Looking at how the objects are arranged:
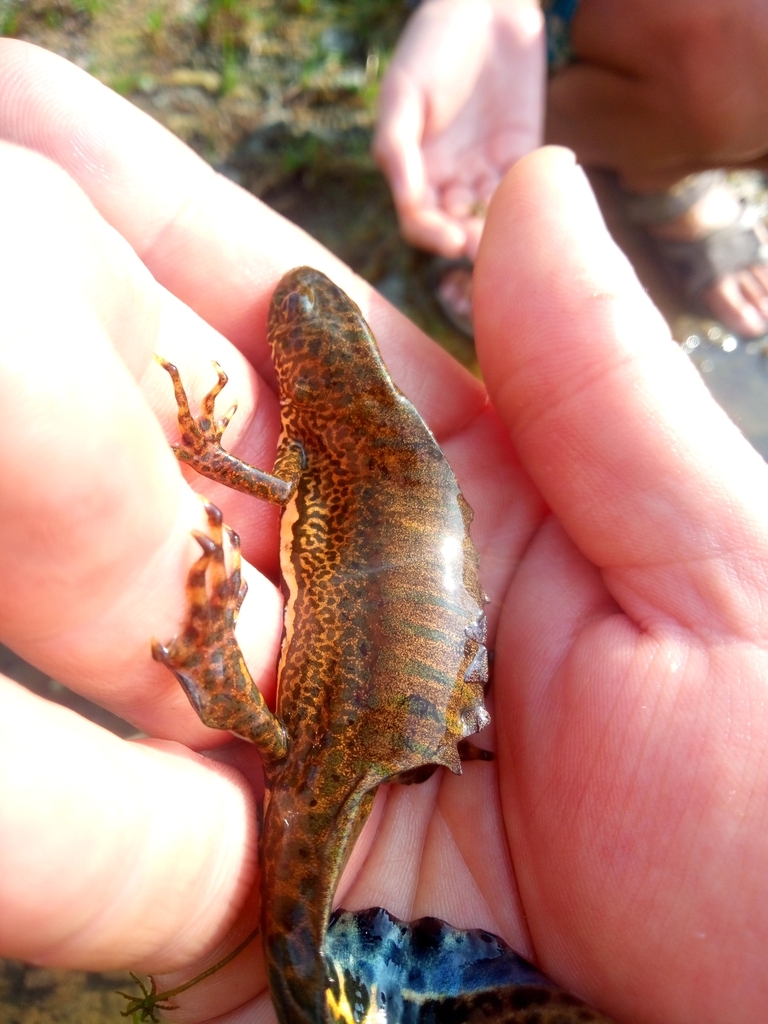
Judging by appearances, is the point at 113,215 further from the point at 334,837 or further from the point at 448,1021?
the point at 448,1021

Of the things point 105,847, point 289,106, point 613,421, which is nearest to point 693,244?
point 289,106

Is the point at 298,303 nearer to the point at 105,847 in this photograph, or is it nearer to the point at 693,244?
the point at 105,847

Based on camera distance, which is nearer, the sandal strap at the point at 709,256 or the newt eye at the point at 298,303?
the newt eye at the point at 298,303

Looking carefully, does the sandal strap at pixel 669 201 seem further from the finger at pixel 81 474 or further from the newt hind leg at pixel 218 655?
the newt hind leg at pixel 218 655

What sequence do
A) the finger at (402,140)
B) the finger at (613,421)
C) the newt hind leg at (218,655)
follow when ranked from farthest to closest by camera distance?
the finger at (402,140) < the finger at (613,421) < the newt hind leg at (218,655)

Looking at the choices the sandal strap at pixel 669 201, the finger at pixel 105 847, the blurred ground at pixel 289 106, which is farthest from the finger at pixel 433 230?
the finger at pixel 105 847

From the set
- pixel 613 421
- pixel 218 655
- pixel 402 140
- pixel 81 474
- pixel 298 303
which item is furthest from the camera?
pixel 402 140

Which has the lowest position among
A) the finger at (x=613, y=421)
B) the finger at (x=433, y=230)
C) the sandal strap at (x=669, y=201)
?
the finger at (x=613, y=421)
